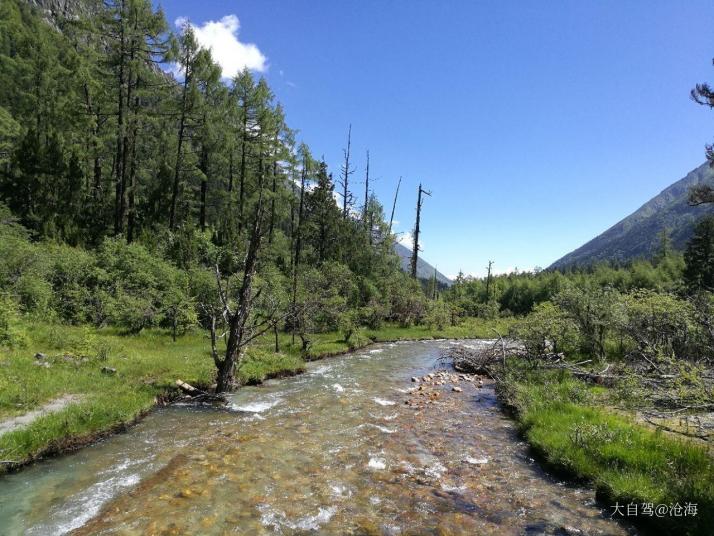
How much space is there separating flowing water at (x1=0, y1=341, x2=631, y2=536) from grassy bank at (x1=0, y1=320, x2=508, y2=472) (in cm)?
60

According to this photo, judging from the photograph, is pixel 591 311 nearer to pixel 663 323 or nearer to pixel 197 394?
pixel 663 323

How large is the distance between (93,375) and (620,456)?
1417cm

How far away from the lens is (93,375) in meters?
12.4

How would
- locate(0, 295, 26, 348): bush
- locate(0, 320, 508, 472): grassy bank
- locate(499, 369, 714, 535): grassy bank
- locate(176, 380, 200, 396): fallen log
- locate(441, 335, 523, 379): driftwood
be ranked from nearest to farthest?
locate(499, 369, 714, 535): grassy bank, locate(0, 320, 508, 472): grassy bank, locate(0, 295, 26, 348): bush, locate(176, 380, 200, 396): fallen log, locate(441, 335, 523, 379): driftwood

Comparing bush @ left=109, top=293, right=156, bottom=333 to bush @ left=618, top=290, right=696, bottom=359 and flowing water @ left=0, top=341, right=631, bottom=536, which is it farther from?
bush @ left=618, top=290, right=696, bottom=359

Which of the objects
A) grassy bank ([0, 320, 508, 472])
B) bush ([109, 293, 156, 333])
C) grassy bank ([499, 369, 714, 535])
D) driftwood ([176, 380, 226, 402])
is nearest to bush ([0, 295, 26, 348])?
grassy bank ([0, 320, 508, 472])

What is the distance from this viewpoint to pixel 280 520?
6.79 meters

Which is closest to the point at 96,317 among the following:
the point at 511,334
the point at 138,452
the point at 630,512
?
the point at 138,452

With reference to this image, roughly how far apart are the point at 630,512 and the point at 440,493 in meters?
3.26

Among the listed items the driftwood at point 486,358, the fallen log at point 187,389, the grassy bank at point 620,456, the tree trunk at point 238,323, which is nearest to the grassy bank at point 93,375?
the fallen log at point 187,389

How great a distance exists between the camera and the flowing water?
669 cm

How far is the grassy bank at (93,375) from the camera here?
898cm

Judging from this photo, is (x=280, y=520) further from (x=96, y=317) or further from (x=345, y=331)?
(x=345, y=331)

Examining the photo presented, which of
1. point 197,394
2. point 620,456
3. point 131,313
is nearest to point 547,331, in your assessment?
point 620,456
